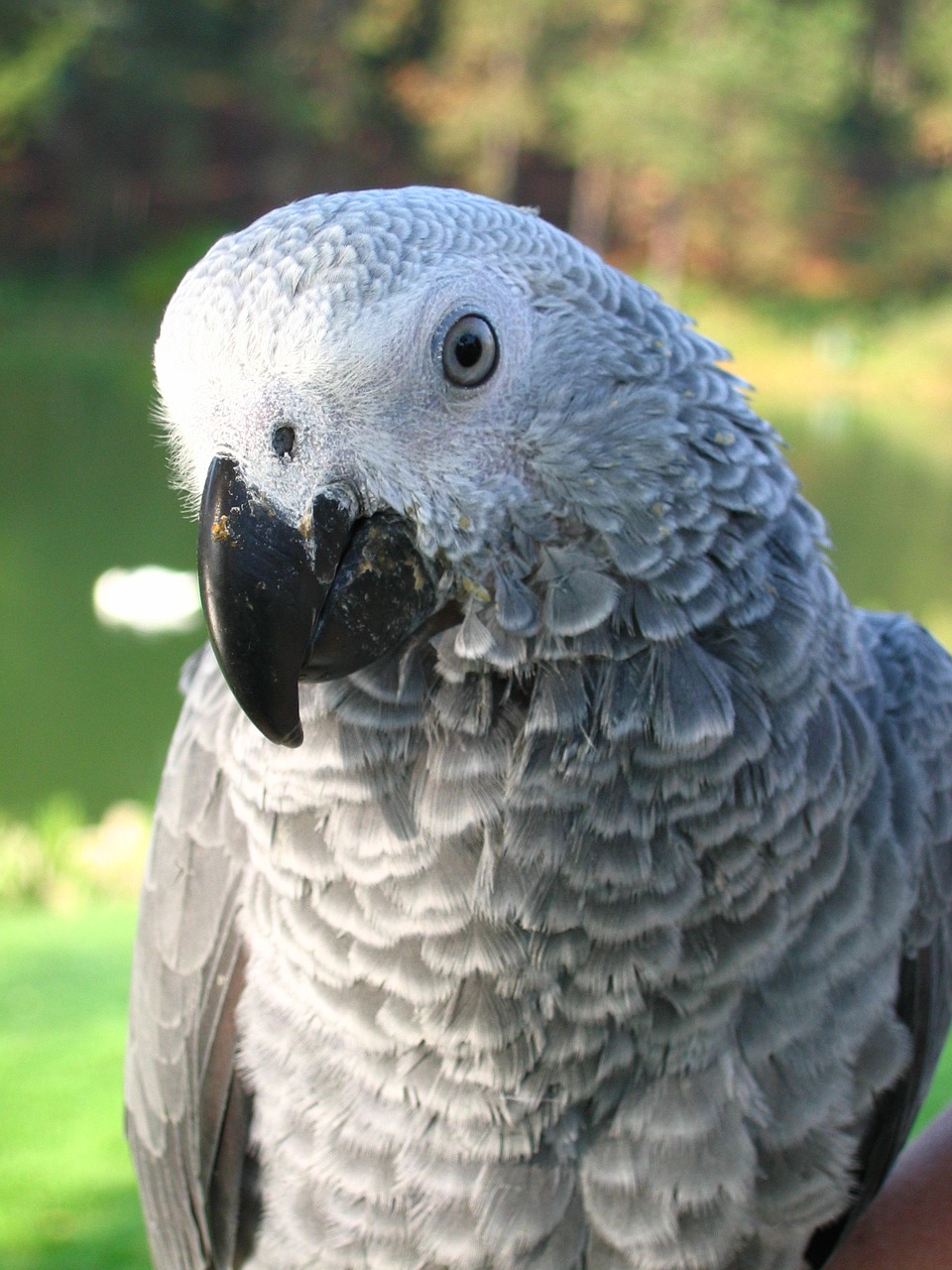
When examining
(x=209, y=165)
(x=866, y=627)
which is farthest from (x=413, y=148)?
(x=866, y=627)

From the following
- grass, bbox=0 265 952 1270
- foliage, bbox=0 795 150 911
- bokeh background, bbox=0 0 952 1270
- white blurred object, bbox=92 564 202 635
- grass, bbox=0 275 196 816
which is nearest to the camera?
grass, bbox=0 265 952 1270

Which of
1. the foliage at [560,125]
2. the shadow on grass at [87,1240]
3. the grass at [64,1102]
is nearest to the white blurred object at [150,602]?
the grass at [64,1102]

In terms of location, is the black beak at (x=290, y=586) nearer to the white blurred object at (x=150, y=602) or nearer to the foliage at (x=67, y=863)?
the foliage at (x=67, y=863)

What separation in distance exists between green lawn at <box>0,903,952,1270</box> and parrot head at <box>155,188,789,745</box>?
6.87ft

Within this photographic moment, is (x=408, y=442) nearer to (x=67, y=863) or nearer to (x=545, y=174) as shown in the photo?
(x=67, y=863)

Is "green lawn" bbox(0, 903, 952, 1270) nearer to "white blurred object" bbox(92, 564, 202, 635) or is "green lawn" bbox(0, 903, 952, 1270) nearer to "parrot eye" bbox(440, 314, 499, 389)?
"parrot eye" bbox(440, 314, 499, 389)

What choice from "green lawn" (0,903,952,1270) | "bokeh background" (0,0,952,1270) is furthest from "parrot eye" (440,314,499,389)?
"bokeh background" (0,0,952,1270)

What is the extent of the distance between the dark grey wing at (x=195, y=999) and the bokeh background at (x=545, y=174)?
966 cm

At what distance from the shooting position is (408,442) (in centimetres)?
101

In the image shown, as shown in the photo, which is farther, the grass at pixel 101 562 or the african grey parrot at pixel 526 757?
the grass at pixel 101 562

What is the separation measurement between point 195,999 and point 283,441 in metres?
0.76

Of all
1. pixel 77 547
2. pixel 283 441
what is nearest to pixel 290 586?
pixel 283 441

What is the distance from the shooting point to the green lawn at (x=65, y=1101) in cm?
249

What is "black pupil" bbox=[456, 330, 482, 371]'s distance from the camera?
1.02m
